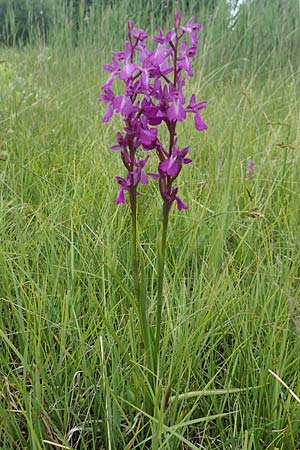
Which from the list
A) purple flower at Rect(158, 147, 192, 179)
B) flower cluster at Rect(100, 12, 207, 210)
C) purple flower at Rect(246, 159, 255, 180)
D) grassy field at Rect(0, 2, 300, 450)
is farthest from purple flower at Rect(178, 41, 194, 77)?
purple flower at Rect(246, 159, 255, 180)

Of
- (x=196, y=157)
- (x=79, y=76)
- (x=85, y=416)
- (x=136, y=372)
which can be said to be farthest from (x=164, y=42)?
(x=79, y=76)

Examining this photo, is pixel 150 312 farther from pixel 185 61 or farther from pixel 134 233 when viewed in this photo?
pixel 185 61

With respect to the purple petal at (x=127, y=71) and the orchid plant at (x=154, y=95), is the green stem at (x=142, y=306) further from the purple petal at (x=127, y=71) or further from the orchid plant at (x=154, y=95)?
the purple petal at (x=127, y=71)

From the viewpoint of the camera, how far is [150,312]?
120 centimetres

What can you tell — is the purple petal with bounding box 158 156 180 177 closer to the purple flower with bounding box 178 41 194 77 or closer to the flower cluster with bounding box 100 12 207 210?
the flower cluster with bounding box 100 12 207 210

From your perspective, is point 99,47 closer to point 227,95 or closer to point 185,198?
point 227,95

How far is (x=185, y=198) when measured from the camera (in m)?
1.73

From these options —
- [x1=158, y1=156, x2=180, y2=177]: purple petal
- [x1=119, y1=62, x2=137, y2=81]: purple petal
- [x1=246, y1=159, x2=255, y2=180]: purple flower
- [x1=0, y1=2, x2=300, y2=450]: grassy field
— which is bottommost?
[x1=0, y1=2, x2=300, y2=450]: grassy field

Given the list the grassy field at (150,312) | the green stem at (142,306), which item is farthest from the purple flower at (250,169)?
the green stem at (142,306)

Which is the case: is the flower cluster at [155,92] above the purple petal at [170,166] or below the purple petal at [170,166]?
above

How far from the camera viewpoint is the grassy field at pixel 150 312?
3.15 ft

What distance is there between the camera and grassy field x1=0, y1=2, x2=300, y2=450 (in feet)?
3.15

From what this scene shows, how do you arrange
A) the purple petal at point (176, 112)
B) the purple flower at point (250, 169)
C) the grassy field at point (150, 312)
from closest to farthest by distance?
the purple petal at point (176, 112) → the grassy field at point (150, 312) → the purple flower at point (250, 169)

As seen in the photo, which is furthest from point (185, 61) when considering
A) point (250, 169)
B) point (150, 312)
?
point (250, 169)
